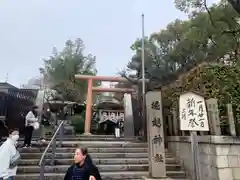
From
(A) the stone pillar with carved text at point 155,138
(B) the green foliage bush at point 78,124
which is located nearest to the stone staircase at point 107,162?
(A) the stone pillar with carved text at point 155,138

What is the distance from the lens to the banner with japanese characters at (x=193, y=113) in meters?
4.22

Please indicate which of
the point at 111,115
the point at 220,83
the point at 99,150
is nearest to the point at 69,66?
the point at 111,115

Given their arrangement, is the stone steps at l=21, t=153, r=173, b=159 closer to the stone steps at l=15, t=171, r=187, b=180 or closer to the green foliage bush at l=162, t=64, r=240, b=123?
the stone steps at l=15, t=171, r=187, b=180

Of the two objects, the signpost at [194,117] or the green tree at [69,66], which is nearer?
the signpost at [194,117]

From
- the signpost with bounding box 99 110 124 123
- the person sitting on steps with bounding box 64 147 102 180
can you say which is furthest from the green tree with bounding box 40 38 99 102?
the person sitting on steps with bounding box 64 147 102 180

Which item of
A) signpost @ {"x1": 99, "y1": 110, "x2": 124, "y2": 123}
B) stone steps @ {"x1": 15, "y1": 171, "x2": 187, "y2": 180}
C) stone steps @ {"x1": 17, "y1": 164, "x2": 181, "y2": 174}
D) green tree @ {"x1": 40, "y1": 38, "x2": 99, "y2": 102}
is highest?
green tree @ {"x1": 40, "y1": 38, "x2": 99, "y2": 102}

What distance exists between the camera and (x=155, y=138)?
6199mm

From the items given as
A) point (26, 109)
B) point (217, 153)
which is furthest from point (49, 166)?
point (26, 109)

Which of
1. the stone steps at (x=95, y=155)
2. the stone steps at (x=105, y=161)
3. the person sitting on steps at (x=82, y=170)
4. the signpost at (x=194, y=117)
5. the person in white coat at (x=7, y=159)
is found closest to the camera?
the person sitting on steps at (x=82, y=170)

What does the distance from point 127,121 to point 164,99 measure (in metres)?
5.06

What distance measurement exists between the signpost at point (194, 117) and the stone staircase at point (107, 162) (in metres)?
2.57

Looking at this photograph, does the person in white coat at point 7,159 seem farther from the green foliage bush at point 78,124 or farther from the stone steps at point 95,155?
the green foliage bush at point 78,124

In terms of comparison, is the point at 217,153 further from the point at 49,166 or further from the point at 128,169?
the point at 49,166

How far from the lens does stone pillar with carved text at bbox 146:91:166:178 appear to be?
5.93 m
